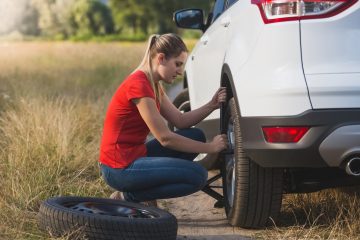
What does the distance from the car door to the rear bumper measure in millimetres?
907

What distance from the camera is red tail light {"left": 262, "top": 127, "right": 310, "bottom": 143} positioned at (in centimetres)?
388

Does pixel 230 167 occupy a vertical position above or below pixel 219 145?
below

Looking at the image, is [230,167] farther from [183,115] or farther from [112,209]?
[112,209]

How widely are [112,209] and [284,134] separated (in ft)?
3.64

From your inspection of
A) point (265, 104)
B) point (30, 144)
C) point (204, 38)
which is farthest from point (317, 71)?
point (30, 144)

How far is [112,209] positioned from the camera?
4.41 metres

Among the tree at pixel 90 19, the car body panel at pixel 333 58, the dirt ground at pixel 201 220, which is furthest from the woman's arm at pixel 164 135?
the tree at pixel 90 19

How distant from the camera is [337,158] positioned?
12.7 feet

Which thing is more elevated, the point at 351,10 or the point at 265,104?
the point at 351,10

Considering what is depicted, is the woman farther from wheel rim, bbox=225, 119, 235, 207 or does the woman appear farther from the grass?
the grass

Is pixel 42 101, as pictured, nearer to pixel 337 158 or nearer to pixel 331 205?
pixel 331 205

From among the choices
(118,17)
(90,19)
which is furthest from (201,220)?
(118,17)

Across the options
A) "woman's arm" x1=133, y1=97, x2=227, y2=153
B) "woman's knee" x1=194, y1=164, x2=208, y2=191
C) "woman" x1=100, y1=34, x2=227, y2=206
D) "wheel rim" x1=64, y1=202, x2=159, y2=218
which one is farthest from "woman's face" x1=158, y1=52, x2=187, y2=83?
"wheel rim" x1=64, y1=202, x2=159, y2=218

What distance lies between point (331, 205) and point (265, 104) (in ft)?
4.53
